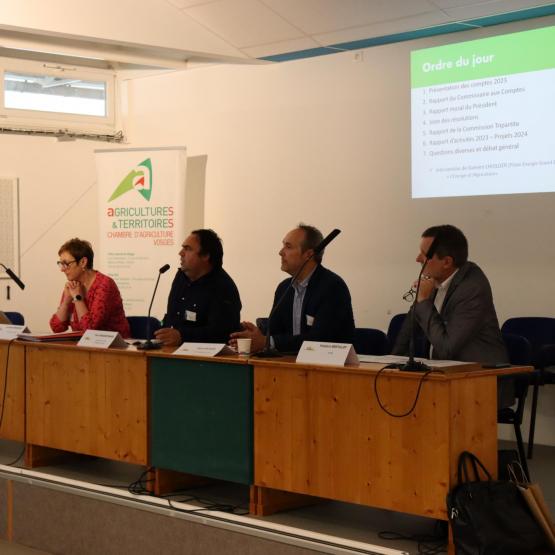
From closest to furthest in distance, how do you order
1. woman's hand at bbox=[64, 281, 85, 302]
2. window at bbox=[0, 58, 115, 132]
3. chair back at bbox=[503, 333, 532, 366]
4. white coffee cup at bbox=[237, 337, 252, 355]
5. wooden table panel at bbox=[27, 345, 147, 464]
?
white coffee cup at bbox=[237, 337, 252, 355]
wooden table panel at bbox=[27, 345, 147, 464]
chair back at bbox=[503, 333, 532, 366]
woman's hand at bbox=[64, 281, 85, 302]
window at bbox=[0, 58, 115, 132]

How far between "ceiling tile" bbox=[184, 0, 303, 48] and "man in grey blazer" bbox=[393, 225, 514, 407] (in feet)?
8.74

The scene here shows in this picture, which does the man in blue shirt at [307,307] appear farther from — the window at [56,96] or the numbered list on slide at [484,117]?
the window at [56,96]

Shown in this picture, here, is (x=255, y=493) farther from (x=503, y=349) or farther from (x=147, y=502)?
(x=503, y=349)

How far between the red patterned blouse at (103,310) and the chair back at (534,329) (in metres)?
2.20

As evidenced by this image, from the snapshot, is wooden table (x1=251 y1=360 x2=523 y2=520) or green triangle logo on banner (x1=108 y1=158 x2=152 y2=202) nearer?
wooden table (x1=251 y1=360 x2=523 y2=520)

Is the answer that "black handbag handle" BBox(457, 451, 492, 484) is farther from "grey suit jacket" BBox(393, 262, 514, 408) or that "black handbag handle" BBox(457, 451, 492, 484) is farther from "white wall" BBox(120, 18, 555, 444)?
"white wall" BBox(120, 18, 555, 444)

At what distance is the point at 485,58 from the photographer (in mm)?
5535

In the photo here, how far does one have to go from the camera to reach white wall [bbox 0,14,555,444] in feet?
18.1

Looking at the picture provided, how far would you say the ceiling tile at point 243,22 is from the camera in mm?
5816

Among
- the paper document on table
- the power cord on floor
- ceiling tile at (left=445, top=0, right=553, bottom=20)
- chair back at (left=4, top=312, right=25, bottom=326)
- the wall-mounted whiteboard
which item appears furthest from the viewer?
the wall-mounted whiteboard

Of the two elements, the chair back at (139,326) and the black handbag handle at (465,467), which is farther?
the chair back at (139,326)

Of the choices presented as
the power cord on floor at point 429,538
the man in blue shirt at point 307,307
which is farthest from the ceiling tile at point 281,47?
the power cord on floor at point 429,538

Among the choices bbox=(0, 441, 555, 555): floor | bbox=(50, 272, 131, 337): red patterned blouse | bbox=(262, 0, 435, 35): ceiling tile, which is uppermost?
bbox=(262, 0, 435, 35): ceiling tile

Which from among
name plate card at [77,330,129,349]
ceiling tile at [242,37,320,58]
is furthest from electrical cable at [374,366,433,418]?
ceiling tile at [242,37,320,58]
